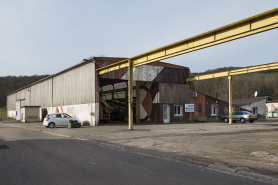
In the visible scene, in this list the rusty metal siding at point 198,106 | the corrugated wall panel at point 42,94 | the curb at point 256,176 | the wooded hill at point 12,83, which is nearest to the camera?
the curb at point 256,176

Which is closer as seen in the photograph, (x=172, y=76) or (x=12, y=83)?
(x=172, y=76)

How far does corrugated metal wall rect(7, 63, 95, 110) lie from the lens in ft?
88.1

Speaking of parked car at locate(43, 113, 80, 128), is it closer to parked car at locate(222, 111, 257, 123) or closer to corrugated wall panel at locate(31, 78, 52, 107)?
corrugated wall panel at locate(31, 78, 52, 107)

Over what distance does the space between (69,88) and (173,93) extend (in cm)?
1388

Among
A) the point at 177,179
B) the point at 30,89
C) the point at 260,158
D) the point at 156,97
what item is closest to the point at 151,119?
the point at 156,97

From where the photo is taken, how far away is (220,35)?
13.8m

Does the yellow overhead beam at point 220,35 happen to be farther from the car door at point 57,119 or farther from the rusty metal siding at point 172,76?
the car door at point 57,119

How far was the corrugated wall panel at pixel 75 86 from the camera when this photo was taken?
A: 26.6m

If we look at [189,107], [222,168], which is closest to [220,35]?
[222,168]

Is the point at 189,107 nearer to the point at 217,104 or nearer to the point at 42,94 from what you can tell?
the point at 217,104

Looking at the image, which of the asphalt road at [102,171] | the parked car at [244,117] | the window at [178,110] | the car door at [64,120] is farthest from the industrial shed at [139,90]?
the asphalt road at [102,171]

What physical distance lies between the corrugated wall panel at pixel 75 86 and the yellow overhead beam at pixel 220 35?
8857mm

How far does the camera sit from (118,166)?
24.1 ft

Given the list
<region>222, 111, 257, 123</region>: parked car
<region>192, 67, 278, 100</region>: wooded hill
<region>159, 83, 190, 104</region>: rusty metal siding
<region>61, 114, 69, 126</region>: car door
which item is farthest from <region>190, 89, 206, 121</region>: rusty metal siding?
<region>192, 67, 278, 100</region>: wooded hill
